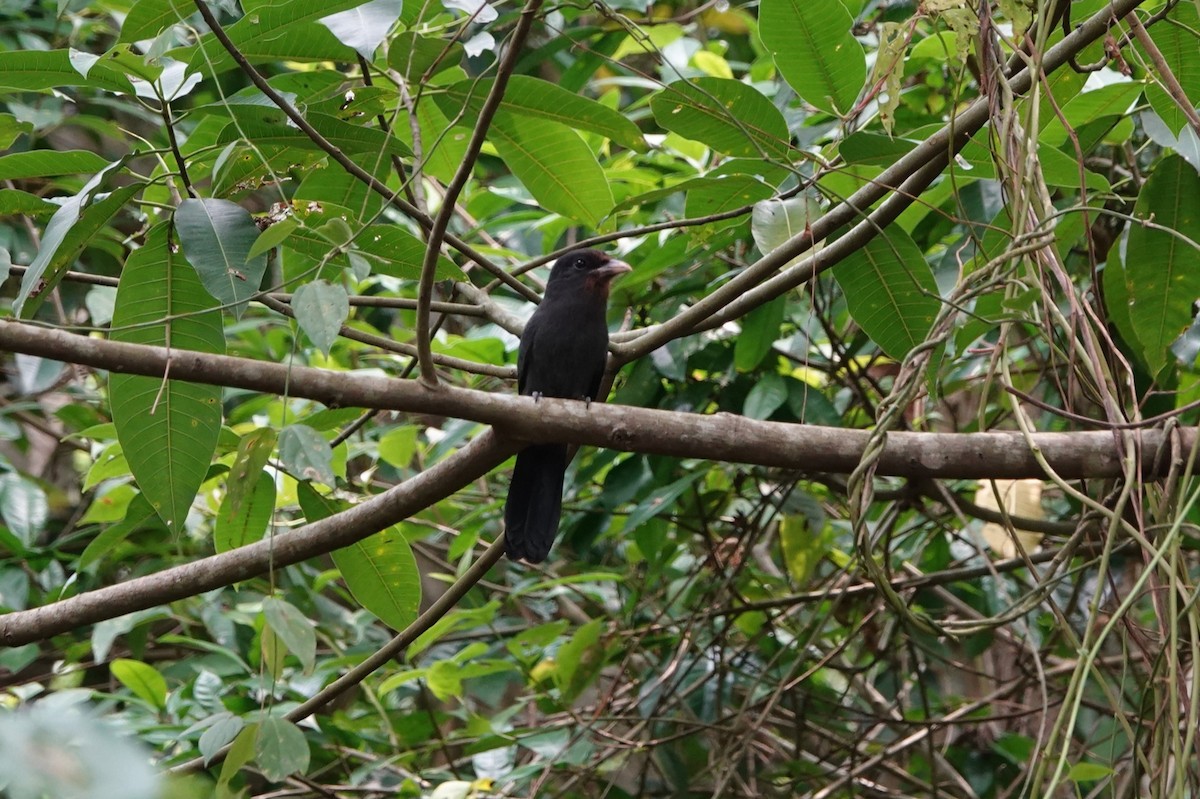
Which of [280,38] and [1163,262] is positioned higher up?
[280,38]

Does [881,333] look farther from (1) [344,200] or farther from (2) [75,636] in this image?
(2) [75,636]

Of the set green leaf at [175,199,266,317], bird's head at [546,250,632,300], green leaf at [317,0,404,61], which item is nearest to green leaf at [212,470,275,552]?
green leaf at [175,199,266,317]

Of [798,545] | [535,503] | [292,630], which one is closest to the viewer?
[292,630]

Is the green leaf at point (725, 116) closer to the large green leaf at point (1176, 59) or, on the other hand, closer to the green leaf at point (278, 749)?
the large green leaf at point (1176, 59)

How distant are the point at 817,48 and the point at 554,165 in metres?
0.67

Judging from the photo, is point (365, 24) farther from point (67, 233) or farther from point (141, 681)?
point (141, 681)

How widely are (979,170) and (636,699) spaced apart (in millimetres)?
2543

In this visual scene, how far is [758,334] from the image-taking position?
3.44 m

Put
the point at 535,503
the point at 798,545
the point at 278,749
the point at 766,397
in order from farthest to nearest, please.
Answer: the point at 798,545 < the point at 766,397 < the point at 535,503 < the point at 278,749

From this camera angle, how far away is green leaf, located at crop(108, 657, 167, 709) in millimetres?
4051

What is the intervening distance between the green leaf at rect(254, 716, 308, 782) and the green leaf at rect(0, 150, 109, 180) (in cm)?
118

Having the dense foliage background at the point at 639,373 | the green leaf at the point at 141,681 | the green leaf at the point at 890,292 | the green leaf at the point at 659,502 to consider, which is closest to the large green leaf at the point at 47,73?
the dense foliage background at the point at 639,373

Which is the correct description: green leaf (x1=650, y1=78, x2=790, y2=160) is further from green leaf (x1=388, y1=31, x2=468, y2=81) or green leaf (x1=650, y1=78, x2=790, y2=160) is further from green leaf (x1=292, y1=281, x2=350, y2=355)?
green leaf (x1=292, y1=281, x2=350, y2=355)

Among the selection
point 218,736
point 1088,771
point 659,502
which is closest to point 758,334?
point 659,502
